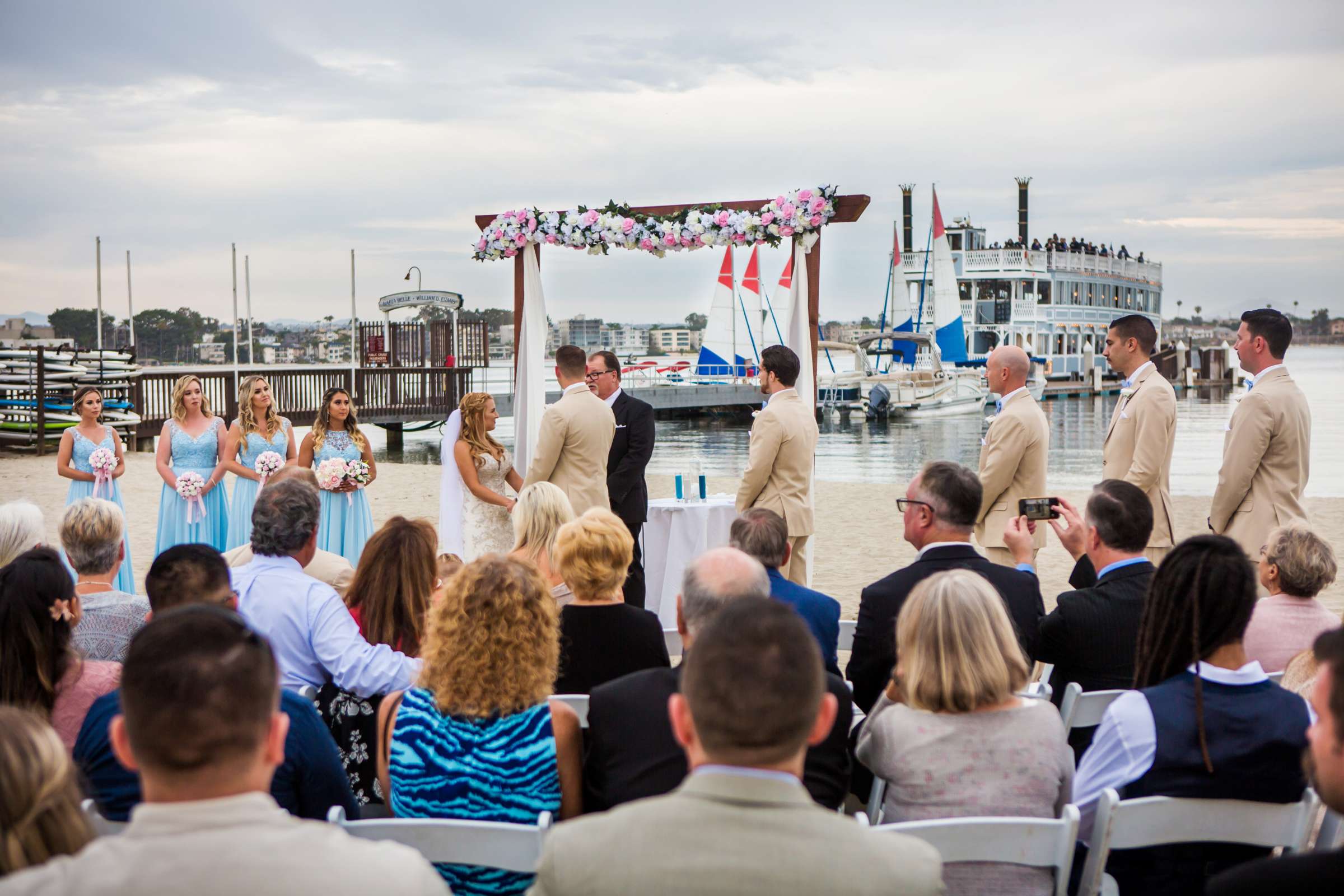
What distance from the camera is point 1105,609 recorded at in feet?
12.3

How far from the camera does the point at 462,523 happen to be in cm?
835

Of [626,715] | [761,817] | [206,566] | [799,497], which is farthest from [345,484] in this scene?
[761,817]

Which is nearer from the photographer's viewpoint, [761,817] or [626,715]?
[761,817]

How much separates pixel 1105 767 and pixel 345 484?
6.45m

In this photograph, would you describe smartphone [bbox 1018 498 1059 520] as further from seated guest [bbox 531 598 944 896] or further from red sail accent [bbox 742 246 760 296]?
red sail accent [bbox 742 246 760 296]

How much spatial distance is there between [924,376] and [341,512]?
54.9 m

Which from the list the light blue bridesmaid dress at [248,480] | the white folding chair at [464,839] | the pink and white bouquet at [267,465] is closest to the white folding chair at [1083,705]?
the white folding chair at [464,839]

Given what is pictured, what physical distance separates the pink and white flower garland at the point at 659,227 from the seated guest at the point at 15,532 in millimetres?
5376

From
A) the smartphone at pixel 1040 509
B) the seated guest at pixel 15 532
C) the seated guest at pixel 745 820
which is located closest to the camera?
the seated guest at pixel 745 820

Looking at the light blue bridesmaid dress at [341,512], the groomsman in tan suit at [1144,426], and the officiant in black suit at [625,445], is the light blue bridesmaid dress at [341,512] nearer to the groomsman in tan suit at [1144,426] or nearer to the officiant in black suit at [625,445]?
the officiant in black suit at [625,445]

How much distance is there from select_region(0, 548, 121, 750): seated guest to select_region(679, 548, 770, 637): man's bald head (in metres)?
1.60

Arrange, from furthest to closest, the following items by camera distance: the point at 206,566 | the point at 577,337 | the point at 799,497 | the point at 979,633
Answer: the point at 577,337, the point at 799,497, the point at 206,566, the point at 979,633

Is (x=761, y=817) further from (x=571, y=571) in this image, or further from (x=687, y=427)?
(x=687, y=427)

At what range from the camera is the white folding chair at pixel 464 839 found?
8.29ft
